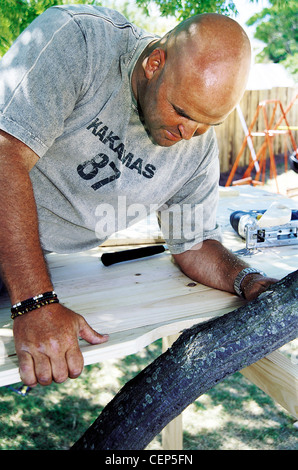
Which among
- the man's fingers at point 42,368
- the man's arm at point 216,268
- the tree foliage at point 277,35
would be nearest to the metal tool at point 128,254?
the man's arm at point 216,268

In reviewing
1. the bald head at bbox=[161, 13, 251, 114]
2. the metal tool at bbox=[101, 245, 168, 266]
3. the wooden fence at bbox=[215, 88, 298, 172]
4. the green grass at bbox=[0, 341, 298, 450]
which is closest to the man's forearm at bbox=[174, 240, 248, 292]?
the metal tool at bbox=[101, 245, 168, 266]

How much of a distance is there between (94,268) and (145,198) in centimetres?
42

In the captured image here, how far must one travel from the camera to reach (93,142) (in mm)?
1867

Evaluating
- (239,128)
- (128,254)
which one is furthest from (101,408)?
(239,128)

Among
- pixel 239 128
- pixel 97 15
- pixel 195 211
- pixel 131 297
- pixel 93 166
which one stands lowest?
pixel 239 128

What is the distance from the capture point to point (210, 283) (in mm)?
2018

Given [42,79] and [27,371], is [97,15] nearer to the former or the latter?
[42,79]

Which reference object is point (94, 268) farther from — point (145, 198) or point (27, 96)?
point (27, 96)

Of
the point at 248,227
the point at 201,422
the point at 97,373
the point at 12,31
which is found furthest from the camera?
the point at 97,373

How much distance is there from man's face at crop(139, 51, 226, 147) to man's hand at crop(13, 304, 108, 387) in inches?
31.9

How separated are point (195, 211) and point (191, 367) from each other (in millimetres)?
1014

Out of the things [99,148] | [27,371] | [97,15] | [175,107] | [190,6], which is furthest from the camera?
[190,6]
